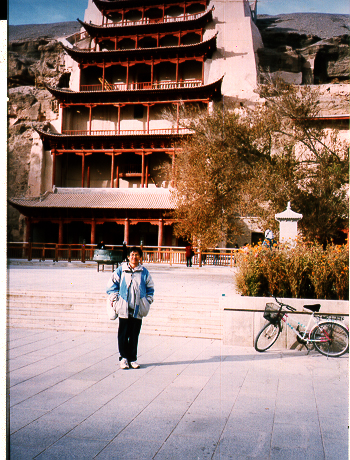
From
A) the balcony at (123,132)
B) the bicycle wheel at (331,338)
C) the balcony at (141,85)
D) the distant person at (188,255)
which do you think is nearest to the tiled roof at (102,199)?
the balcony at (123,132)

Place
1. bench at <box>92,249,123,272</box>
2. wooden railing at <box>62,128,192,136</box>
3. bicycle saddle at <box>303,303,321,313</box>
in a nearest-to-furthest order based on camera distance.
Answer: bicycle saddle at <box>303,303,321,313</box>, bench at <box>92,249,123,272</box>, wooden railing at <box>62,128,192,136</box>

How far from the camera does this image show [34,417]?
3145 mm

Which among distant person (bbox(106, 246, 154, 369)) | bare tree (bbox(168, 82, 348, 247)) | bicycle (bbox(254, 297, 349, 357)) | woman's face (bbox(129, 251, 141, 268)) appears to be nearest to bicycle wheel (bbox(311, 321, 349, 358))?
bicycle (bbox(254, 297, 349, 357))

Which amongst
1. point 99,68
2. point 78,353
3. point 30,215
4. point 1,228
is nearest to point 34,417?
point 1,228

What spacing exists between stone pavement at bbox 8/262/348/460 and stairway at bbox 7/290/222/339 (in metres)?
1.13

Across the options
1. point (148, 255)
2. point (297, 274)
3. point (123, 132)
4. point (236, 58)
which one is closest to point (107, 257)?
point (148, 255)

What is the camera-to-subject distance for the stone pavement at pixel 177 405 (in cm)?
Result: 269

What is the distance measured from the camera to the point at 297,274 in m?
6.21

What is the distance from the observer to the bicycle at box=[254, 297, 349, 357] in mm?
5234

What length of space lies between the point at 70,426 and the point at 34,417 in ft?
1.14

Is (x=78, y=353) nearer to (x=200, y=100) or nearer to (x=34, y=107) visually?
(x=200, y=100)

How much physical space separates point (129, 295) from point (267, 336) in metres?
2.23

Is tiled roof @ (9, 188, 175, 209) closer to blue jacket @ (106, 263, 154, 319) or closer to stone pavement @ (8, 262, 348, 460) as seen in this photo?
stone pavement @ (8, 262, 348, 460)

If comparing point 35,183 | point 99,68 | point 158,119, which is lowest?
point 35,183
